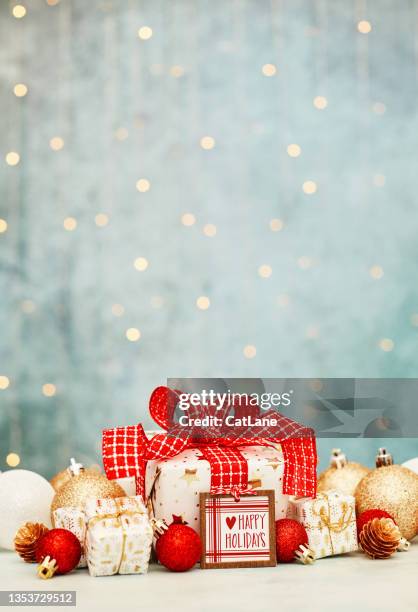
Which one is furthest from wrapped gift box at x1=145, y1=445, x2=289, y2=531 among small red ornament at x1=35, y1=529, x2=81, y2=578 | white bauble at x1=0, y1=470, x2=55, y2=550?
white bauble at x1=0, y1=470, x2=55, y2=550

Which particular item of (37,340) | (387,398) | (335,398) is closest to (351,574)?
(335,398)

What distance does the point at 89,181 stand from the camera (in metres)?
2.13

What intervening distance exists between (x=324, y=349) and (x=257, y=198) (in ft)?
1.46

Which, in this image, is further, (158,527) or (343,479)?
(343,479)

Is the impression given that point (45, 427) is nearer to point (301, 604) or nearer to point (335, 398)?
point (335, 398)

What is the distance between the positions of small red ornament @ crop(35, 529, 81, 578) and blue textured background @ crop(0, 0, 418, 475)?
3.29ft

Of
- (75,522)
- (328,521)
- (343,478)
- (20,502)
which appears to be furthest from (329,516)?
(20,502)

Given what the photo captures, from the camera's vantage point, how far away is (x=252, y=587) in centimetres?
97

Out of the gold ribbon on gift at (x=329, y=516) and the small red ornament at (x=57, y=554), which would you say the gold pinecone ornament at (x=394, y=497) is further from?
the small red ornament at (x=57, y=554)

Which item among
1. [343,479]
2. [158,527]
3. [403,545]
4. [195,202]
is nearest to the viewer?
[158,527]

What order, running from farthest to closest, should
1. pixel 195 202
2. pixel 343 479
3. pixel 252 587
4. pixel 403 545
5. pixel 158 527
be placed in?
pixel 195 202 < pixel 343 479 < pixel 403 545 < pixel 158 527 < pixel 252 587

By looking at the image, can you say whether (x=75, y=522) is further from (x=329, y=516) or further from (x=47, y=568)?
(x=329, y=516)

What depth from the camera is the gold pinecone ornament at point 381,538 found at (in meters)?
1.12

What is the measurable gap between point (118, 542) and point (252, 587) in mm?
183
